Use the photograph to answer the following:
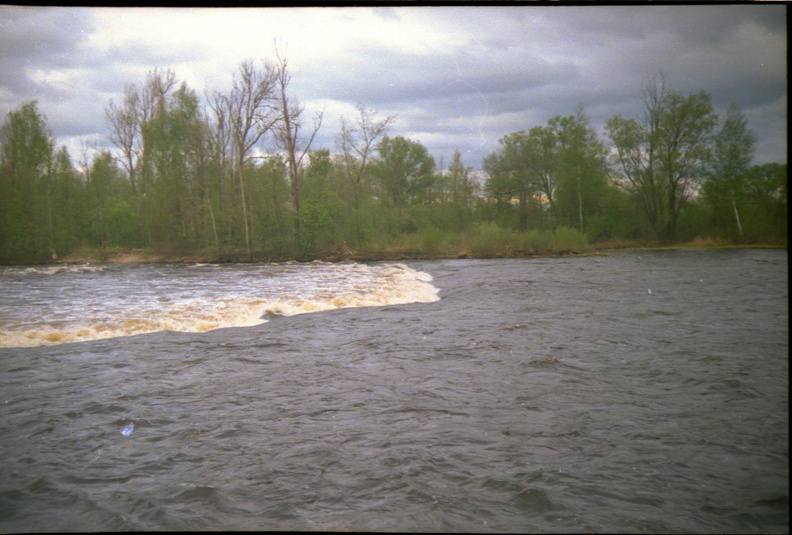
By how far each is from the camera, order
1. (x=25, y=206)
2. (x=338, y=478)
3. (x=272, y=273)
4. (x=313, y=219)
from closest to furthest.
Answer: (x=338, y=478), (x=25, y=206), (x=272, y=273), (x=313, y=219)

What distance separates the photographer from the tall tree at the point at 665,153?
363 inches

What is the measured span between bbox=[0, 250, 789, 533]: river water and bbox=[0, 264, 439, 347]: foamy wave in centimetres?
8

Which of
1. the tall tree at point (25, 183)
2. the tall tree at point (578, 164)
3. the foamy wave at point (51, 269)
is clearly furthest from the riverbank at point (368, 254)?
the tall tree at point (578, 164)

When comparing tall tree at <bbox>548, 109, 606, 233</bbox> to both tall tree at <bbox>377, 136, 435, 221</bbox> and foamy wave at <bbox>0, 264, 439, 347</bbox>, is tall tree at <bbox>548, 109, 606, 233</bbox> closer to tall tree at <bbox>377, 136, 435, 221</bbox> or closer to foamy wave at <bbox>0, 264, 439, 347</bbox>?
tall tree at <bbox>377, 136, 435, 221</bbox>

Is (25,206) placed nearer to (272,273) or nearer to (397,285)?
(397,285)

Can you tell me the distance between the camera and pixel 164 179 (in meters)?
13.2

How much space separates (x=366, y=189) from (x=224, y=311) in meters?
16.9

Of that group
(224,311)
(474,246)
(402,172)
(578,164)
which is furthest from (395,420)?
(474,246)

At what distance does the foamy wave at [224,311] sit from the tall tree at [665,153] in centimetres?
638

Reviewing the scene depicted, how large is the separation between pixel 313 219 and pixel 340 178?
103 inches

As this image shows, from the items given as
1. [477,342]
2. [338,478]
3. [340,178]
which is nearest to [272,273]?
[340,178]

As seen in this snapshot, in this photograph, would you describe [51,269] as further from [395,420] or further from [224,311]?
[395,420]

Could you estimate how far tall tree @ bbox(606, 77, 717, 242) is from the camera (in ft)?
30.2

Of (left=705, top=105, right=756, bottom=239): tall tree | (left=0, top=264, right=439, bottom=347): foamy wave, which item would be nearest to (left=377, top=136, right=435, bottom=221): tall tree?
(left=0, top=264, right=439, bottom=347): foamy wave
